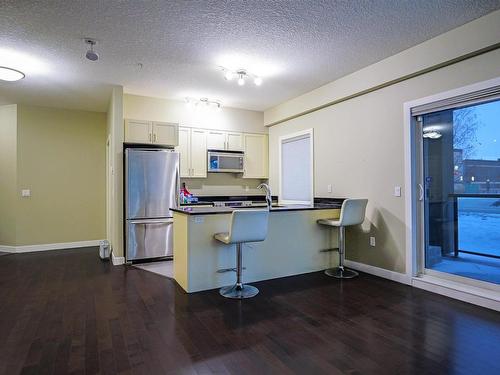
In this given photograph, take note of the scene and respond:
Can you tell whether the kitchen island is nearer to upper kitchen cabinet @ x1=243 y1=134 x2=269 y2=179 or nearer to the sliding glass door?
the sliding glass door

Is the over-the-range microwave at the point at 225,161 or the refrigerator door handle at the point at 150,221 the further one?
the over-the-range microwave at the point at 225,161

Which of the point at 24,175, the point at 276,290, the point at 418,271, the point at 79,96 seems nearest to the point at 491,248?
the point at 418,271

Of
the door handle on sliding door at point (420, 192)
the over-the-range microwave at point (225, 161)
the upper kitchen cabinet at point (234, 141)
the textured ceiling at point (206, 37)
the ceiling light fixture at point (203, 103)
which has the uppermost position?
the textured ceiling at point (206, 37)

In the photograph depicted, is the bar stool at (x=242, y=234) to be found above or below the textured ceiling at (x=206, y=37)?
below

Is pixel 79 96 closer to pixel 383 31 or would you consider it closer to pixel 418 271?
pixel 383 31

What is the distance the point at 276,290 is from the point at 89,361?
1971 millimetres

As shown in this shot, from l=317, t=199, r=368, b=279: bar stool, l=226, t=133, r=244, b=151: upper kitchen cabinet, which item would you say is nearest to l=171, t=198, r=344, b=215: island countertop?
l=317, t=199, r=368, b=279: bar stool

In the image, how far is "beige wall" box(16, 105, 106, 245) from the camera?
570cm

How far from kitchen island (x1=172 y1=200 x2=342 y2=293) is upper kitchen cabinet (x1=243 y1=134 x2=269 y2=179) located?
2151mm

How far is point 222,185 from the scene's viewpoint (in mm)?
6156

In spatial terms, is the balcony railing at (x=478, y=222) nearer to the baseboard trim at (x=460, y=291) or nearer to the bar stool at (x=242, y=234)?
the baseboard trim at (x=460, y=291)

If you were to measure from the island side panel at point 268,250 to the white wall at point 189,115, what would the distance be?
2673 mm

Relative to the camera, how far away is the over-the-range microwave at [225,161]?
5.79 metres

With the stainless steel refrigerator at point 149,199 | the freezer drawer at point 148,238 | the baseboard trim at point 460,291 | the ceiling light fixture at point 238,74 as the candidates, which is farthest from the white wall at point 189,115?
the baseboard trim at point 460,291
